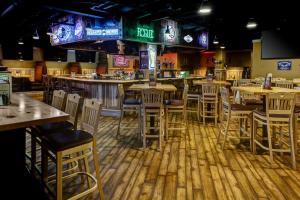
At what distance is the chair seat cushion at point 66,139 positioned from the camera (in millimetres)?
2088

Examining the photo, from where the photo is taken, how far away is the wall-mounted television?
16673 millimetres

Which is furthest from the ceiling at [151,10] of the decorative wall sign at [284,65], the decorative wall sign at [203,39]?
the decorative wall sign at [284,65]

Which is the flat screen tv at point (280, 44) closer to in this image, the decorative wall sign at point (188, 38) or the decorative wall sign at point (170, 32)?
the decorative wall sign at point (188, 38)

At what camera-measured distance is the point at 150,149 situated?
4.24 m

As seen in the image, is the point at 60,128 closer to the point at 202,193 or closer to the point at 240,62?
the point at 202,193

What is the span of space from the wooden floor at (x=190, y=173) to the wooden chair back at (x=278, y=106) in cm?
69

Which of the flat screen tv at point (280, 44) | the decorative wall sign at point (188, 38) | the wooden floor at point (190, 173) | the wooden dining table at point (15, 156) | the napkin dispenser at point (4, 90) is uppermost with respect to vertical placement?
the decorative wall sign at point (188, 38)

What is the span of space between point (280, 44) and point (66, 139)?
9.82m

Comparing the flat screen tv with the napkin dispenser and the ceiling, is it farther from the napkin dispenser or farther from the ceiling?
the napkin dispenser

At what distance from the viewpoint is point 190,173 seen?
325cm

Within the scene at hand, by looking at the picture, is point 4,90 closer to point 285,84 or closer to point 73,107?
point 73,107

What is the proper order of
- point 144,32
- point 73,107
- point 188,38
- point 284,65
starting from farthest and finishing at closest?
point 284,65, point 188,38, point 144,32, point 73,107

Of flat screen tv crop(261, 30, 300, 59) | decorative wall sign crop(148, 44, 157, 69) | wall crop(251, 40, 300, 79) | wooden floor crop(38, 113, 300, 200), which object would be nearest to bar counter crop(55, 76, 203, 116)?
decorative wall sign crop(148, 44, 157, 69)

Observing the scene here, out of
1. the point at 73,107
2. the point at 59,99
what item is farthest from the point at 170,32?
the point at 73,107
